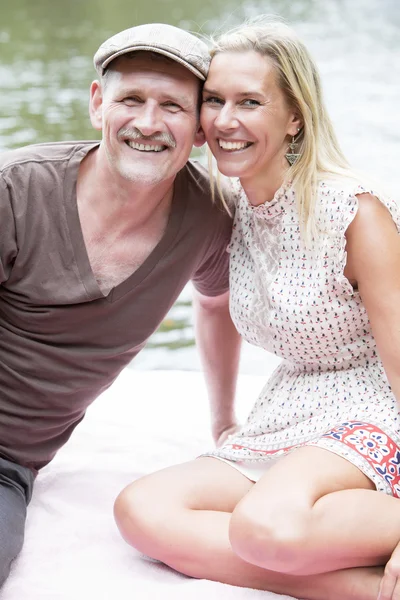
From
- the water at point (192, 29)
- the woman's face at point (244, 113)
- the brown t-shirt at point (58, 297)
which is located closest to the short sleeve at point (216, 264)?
the brown t-shirt at point (58, 297)

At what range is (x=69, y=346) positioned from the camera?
7.89ft

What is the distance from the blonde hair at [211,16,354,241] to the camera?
230 centimetres

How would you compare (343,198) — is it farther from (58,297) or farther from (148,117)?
(58,297)

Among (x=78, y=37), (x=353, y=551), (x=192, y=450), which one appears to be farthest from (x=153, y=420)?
(x=78, y=37)

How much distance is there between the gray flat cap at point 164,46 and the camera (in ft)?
7.46

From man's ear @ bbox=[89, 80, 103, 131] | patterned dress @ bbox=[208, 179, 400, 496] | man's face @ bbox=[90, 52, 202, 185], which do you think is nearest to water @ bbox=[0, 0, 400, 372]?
man's ear @ bbox=[89, 80, 103, 131]

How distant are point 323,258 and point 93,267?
1.87 feet

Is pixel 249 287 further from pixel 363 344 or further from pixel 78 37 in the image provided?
pixel 78 37

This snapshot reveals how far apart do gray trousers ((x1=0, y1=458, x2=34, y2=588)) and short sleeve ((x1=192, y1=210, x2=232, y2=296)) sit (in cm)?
73

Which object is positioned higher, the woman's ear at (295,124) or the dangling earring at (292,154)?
the woman's ear at (295,124)

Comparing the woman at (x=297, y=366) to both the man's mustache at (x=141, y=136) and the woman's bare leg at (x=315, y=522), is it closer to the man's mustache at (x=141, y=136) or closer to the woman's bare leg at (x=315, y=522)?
the woman's bare leg at (x=315, y=522)

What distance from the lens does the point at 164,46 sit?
2.27m

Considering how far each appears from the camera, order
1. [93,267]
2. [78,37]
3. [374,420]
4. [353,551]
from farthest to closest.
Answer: [78,37], [93,267], [374,420], [353,551]

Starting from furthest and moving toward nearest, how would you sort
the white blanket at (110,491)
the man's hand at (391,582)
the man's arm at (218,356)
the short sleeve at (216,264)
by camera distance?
the man's arm at (218,356)
the short sleeve at (216,264)
the white blanket at (110,491)
the man's hand at (391,582)
